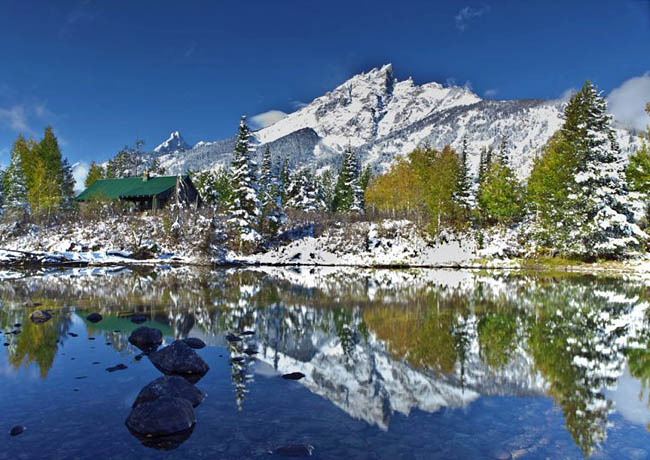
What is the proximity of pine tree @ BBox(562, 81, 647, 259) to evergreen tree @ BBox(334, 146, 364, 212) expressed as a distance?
33.3 m

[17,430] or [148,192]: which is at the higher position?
[148,192]

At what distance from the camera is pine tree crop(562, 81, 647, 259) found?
3534 centimetres

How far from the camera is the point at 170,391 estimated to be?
719 cm

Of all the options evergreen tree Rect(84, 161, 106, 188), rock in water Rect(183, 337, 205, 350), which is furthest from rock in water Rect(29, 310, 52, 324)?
evergreen tree Rect(84, 161, 106, 188)

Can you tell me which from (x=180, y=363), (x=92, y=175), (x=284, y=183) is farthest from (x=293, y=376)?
(x=92, y=175)

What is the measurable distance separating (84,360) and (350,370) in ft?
20.8

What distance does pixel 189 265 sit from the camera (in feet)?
139

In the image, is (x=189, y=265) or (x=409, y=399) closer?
(x=409, y=399)

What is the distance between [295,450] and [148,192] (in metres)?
59.0

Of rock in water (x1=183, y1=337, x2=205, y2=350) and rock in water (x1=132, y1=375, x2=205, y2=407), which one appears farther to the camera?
rock in water (x1=183, y1=337, x2=205, y2=350)

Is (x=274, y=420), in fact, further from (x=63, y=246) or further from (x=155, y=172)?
(x=155, y=172)

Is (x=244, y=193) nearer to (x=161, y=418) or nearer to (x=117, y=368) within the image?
(x=117, y=368)

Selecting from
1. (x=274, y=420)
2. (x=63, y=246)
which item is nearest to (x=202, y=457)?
(x=274, y=420)

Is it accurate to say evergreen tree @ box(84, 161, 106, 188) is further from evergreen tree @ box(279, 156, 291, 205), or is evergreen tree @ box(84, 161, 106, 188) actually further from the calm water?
the calm water
